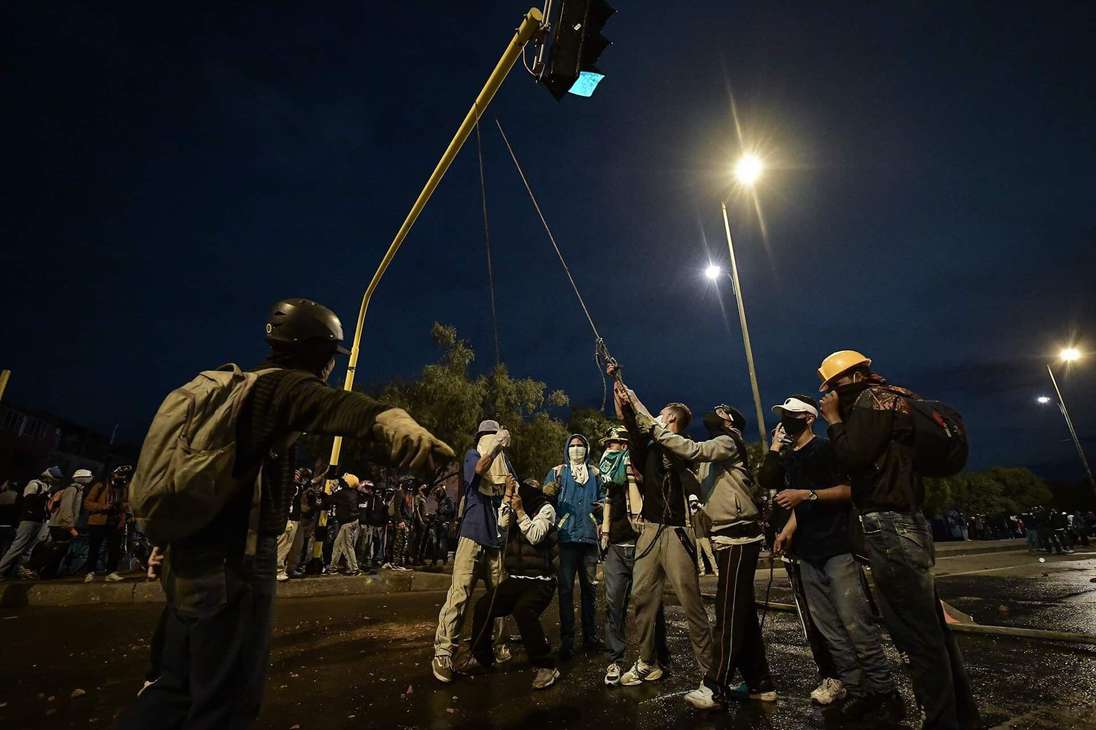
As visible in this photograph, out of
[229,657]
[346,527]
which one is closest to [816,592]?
[229,657]

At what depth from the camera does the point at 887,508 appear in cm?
282

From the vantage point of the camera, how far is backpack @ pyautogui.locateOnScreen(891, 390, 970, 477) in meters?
2.87

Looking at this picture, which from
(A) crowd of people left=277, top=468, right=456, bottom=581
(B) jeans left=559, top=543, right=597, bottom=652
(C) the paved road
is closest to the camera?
(C) the paved road

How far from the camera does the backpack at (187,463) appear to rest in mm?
1678

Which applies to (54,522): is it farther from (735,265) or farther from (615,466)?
(735,265)

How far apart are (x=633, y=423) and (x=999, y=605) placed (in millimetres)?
7757

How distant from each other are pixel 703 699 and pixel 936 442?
2.29 meters

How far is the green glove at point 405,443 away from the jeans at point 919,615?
257cm

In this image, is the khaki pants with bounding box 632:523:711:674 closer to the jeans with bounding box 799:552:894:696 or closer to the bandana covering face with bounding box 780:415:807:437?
the jeans with bounding box 799:552:894:696

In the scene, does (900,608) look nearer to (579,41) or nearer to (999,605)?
(579,41)

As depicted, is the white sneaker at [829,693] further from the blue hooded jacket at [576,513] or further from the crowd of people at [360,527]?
the crowd of people at [360,527]

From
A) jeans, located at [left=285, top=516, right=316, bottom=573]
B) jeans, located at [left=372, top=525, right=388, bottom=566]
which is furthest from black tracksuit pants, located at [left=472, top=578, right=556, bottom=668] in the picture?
jeans, located at [left=372, top=525, right=388, bottom=566]

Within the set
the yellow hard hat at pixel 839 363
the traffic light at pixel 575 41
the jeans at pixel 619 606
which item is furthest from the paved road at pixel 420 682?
the traffic light at pixel 575 41

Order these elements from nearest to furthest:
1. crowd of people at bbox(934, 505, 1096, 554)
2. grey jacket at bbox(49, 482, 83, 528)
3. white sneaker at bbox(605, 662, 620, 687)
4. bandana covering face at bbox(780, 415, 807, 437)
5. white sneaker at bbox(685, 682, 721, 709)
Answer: white sneaker at bbox(685, 682, 721, 709) → white sneaker at bbox(605, 662, 620, 687) → bandana covering face at bbox(780, 415, 807, 437) → grey jacket at bbox(49, 482, 83, 528) → crowd of people at bbox(934, 505, 1096, 554)
